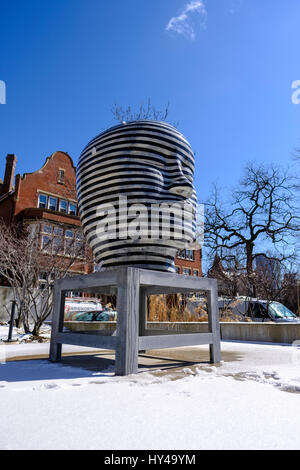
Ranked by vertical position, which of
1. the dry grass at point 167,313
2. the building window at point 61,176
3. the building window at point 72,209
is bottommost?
the dry grass at point 167,313

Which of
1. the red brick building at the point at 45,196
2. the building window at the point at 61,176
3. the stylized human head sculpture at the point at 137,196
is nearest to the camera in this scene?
the stylized human head sculpture at the point at 137,196

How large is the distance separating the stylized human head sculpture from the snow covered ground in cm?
122

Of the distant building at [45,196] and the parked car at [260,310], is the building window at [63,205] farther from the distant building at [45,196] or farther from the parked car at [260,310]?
the parked car at [260,310]

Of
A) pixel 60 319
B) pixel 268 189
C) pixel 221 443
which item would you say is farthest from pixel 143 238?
pixel 268 189

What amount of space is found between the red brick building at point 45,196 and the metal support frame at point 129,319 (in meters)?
16.1

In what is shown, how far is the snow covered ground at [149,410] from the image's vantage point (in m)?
1.22

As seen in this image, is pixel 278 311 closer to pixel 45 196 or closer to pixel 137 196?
pixel 137 196

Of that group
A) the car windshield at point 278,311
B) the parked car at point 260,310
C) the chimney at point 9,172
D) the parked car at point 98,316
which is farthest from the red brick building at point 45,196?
the car windshield at point 278,311

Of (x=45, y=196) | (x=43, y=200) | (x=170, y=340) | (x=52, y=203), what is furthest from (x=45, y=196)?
(x=170, y=340)

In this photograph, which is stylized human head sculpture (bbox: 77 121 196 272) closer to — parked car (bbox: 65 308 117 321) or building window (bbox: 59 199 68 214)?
parked car (bbox: 65 308 117 321)

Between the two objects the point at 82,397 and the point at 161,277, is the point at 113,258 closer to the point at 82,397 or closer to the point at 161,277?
the point at 161,277

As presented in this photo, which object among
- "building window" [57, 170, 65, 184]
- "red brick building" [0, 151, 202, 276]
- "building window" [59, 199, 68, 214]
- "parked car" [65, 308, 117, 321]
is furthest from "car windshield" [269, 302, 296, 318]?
"building window" [57, 170, 65, 184]

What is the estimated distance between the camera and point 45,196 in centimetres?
2352
